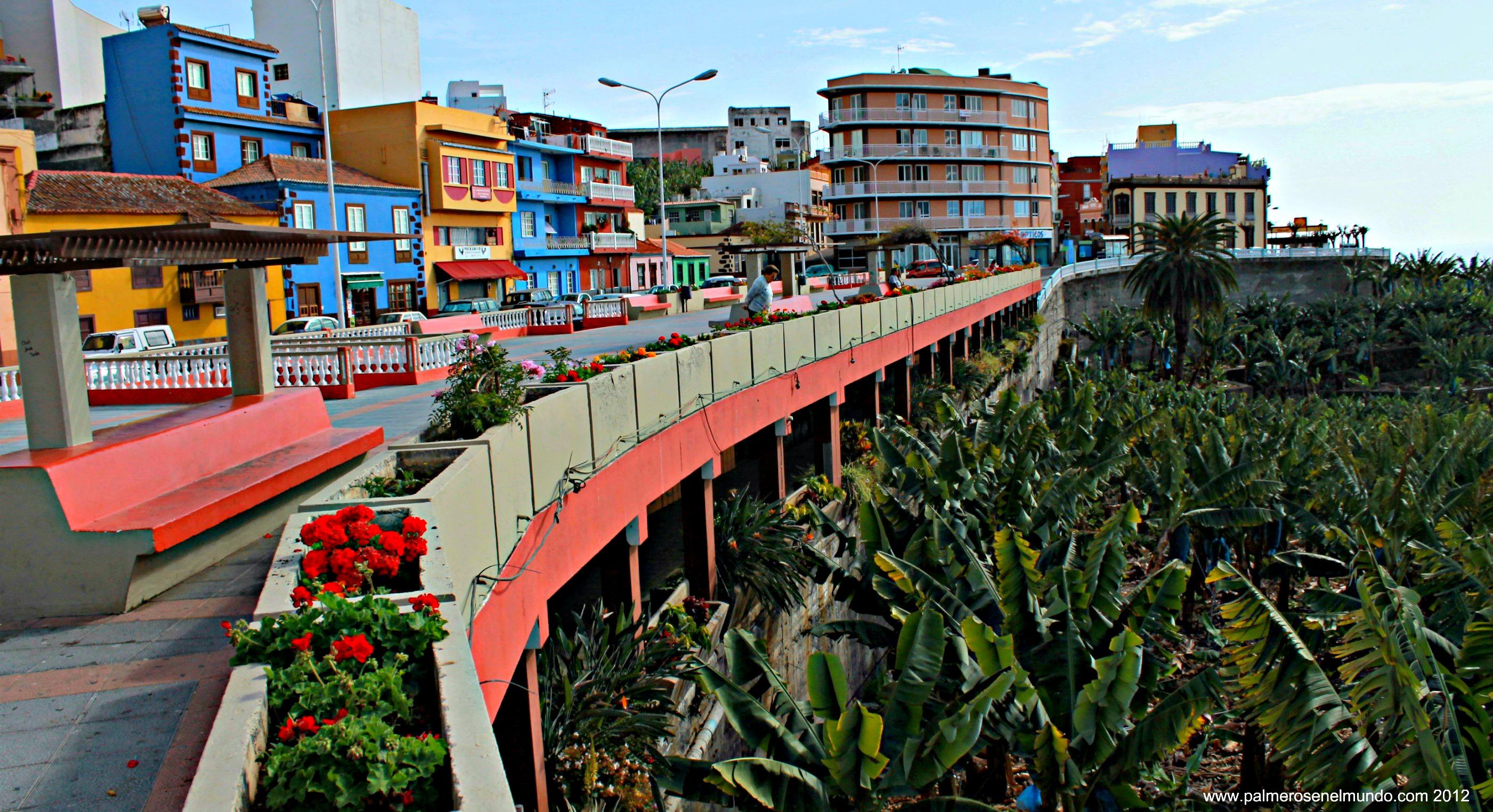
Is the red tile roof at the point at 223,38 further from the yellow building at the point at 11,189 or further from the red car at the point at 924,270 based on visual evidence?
the red car at the point at 924,270

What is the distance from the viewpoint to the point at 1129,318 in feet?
201

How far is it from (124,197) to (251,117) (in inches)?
398

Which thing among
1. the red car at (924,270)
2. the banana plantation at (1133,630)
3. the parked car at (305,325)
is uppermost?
the red car at (924,270)

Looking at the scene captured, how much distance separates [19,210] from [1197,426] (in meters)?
32.1

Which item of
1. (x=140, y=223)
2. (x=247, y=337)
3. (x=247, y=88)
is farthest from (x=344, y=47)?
(x=247, y=337)

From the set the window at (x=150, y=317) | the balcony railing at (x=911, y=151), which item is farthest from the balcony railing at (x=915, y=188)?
the window at (x=150, y=317)

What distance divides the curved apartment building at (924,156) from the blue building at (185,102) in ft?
157

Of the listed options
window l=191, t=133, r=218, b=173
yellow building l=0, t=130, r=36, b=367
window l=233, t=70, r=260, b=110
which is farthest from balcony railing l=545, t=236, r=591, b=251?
yellow building l=0, t=130, r=36, b=367

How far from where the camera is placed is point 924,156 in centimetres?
8625

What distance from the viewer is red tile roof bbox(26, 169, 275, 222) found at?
33.6 metres

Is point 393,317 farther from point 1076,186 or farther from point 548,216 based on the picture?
point 1076,186

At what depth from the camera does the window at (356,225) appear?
46781 millimetres

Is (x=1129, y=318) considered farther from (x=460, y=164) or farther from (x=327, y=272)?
(x=327, y=272)

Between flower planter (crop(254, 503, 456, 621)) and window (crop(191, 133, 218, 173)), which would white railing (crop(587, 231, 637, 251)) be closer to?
window (crop(191, 133, 218, 173))
